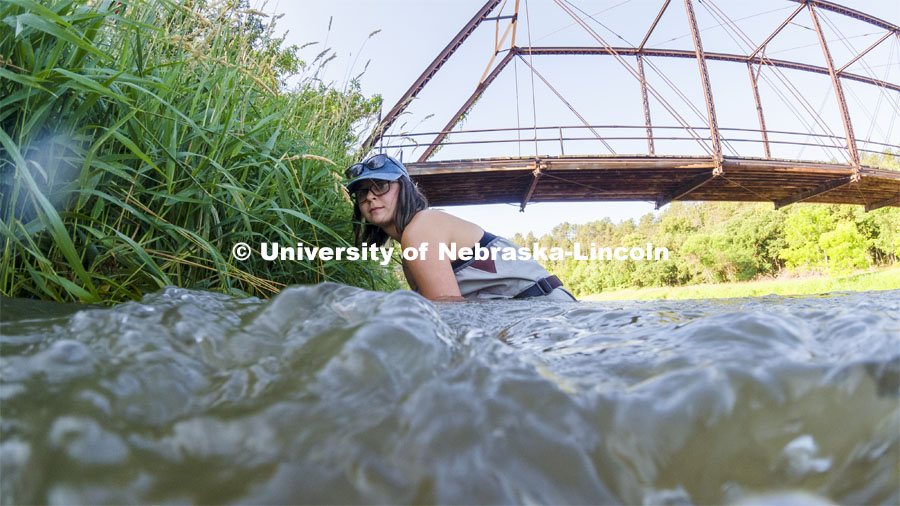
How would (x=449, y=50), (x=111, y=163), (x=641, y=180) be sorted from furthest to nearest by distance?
(x=641, y=180)
(x=449, y=50)
(x=111, y=163)

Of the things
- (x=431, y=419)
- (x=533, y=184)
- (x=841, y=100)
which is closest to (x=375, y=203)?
(x=431, y=419)

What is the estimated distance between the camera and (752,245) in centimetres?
3472

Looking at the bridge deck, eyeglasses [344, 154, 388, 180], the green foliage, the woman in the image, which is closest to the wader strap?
the woman

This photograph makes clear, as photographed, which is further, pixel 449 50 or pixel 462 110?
pixel 462 110

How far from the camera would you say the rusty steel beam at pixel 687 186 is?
9.91 m

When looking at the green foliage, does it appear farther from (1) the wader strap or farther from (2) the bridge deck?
(1) the wader strap

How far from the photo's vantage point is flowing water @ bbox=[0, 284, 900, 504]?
38cm

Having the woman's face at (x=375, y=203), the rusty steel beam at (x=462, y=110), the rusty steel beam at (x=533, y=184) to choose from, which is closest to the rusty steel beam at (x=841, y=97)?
the rusty steel beam at (x=533, y=184)

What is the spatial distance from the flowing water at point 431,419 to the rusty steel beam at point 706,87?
1044 centimetres

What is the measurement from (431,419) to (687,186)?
39.4 feet

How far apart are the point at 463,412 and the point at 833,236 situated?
29819 mm

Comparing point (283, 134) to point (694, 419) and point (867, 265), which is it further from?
point (867, 265)

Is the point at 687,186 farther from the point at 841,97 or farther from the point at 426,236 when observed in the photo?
the point at 426,236

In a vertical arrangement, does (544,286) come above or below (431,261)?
below
